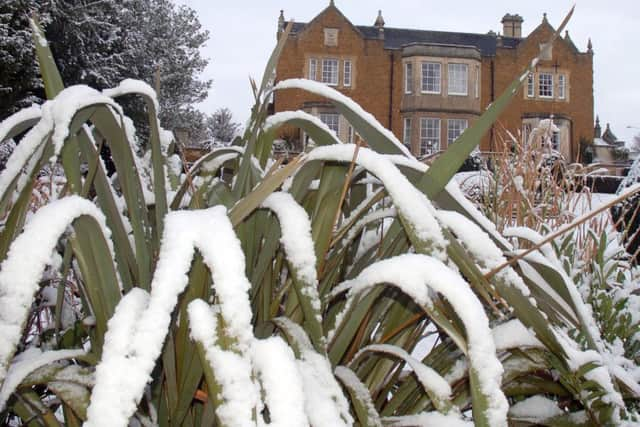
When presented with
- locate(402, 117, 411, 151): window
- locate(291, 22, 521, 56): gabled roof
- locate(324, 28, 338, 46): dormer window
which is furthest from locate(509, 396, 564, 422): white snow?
locate(291, 22, 521, 56): gabled roof

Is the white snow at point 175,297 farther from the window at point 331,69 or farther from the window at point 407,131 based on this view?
the window at point 407,131

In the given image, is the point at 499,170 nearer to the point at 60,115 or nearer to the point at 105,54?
the point at 60,115

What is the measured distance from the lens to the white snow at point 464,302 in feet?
1.69

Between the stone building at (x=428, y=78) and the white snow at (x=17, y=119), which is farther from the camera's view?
the stone building at (x=428, y=78)

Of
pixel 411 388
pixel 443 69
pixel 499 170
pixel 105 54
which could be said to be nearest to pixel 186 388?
pixel 411 388

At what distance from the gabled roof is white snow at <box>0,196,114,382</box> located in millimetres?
23807

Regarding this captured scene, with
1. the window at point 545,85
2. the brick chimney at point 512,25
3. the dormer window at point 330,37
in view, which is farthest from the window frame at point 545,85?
the dormer window at point 330,37

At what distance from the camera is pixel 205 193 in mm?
907

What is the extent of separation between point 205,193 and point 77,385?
0.36 metres

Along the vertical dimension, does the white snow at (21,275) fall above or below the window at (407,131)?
below

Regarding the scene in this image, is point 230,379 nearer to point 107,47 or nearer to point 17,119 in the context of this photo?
point 17,119

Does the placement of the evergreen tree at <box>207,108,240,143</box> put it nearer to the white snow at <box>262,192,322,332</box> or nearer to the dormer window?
the dormer window

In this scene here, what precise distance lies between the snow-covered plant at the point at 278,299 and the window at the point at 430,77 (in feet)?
74.2

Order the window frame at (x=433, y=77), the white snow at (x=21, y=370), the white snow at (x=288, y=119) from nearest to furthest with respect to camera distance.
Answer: the white snow at (x=21, y=370) < the white snow at (x=288, y=119) < the window frame at (x=433, y=77)
